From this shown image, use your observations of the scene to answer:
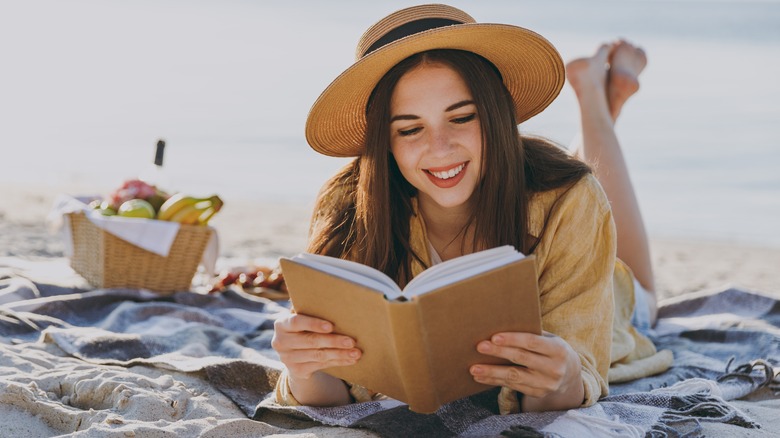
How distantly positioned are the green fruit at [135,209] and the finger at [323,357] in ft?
8.67

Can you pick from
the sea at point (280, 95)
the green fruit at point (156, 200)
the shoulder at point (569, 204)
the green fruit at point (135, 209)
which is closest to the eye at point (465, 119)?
the shoulder at point (569, 204)

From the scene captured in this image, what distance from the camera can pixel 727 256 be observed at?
8.72m

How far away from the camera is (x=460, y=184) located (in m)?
2.92

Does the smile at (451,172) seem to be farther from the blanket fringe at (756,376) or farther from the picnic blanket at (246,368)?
the blanket fringe at (756,376)

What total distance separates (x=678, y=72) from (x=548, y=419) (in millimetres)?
21800

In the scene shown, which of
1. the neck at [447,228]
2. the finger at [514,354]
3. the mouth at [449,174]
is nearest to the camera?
the finger at [514,354]

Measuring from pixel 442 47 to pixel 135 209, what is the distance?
2.63 m

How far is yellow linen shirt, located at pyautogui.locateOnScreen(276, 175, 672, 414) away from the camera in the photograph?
2.83 metres

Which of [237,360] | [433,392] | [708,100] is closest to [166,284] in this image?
[237,360]

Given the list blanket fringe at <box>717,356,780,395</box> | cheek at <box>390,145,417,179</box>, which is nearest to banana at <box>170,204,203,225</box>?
cheek at <box>390,145,417,179</box>

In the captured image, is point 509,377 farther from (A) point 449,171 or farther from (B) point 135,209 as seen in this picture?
(B) point 135,209

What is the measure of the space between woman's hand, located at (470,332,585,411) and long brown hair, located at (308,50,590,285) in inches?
23.5

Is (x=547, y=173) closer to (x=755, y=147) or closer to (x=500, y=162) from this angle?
(x=500, y=162)

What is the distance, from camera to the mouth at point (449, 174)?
291cm
